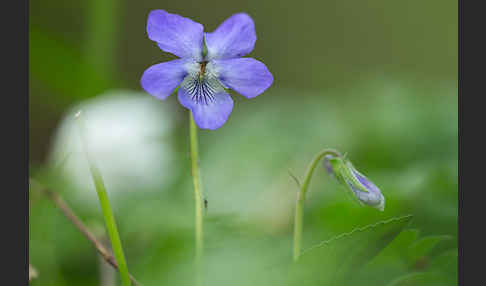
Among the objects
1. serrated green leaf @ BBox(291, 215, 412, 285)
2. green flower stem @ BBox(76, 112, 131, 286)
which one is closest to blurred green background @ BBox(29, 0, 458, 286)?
serrated green leaf @ BBox(291, 215, 412, 285)

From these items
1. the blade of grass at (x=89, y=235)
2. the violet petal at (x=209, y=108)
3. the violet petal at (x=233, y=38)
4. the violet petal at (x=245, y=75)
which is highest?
the violet petal at (x=233, y=38)

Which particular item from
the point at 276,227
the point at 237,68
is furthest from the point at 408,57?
the point at 237,68

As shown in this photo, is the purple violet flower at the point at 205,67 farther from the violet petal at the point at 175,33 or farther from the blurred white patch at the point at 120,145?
the blurred white patch at the point at 120,145

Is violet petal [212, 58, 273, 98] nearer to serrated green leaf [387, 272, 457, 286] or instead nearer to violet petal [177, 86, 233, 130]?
violet petal [177, 86, 233, 130]

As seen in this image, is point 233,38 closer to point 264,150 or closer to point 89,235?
point 89,235

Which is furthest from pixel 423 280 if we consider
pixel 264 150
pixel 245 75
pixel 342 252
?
pixel 264 150

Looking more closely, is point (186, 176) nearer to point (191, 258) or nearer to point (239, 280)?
point (191, 258)

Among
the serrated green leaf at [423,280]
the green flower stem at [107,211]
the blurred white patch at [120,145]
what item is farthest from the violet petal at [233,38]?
the blurred white patch at [120,145]
